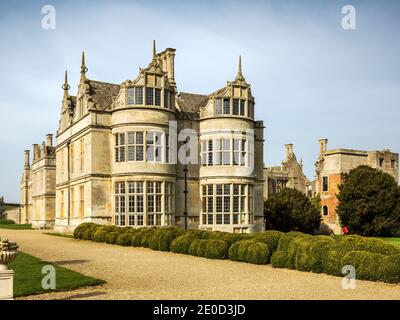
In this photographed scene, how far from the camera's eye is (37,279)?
1311cm

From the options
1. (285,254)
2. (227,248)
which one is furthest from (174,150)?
(285,254)

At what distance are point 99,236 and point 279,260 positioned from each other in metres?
14.7

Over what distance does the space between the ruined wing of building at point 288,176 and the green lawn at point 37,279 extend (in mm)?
53753

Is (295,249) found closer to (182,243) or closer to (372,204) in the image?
(182,243)

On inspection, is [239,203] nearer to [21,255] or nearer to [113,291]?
[21,255]

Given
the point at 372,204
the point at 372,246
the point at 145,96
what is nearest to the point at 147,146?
Result: the point at 145,96

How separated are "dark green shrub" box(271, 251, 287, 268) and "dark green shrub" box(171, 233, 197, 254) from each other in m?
5.57

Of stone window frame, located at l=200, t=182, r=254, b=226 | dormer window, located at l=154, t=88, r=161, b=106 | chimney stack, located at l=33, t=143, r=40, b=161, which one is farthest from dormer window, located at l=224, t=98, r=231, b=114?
chimney stack, located at l=33, t=143, r=40, b=161

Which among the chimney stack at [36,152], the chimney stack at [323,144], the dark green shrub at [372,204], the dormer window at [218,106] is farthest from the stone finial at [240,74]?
the chimney stack at [36,152]

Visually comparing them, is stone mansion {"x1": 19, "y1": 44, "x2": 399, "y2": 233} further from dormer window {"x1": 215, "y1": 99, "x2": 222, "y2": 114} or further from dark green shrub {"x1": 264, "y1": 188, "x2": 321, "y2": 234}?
dark green shrub {"x1": 264, "y1": 188, "x2": 321, "y2": 234}

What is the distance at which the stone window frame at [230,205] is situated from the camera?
116 ft

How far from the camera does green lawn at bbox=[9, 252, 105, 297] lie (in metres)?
11.6

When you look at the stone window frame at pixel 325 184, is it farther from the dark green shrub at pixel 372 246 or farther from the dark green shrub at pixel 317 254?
the dark green shrub at pixel 317 254
